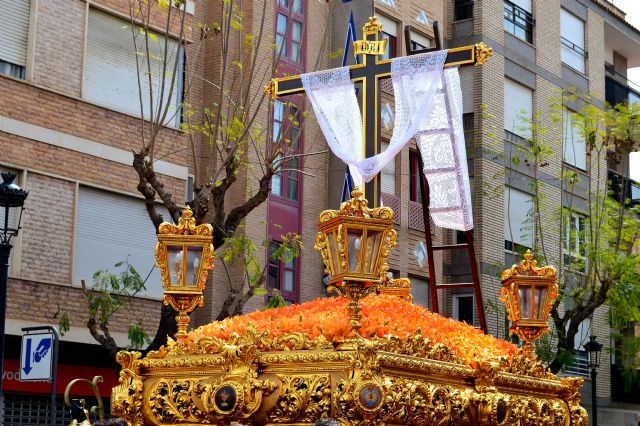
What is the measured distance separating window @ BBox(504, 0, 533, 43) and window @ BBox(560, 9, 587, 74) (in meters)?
1.86

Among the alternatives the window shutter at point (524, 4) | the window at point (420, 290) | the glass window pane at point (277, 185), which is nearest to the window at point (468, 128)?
the window at point (420, 290)

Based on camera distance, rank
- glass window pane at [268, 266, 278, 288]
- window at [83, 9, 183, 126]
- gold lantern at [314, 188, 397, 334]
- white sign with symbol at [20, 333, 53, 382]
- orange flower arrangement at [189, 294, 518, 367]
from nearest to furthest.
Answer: gold lantern at [314, 188, 397, 334], orange flower arrangement at [189, 294, 518, 367], white sign with symbol at [20, 333, 53, 382], window at [83, 9, 183, 126], glass window pane at [268, 266, 278, 288]

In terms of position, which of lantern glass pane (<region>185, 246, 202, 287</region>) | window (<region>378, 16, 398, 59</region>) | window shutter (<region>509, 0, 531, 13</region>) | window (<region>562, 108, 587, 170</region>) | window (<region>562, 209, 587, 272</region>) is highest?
window shutter (<region>509, 0, 531, 13</region>)

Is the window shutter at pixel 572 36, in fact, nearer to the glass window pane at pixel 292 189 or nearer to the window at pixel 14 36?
the glass window pane at pixel 292 189

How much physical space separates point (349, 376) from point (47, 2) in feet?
56.5

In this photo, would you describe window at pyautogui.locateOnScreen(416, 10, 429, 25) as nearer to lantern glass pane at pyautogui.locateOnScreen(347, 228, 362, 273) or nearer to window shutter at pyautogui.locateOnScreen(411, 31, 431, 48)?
window shutter at pyautogui.locateOnScreen(411, 31, 431, 48)

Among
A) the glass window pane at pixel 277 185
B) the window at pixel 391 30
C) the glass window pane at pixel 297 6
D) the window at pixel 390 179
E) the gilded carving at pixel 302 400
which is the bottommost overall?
the gilded carving at pixel 302 400

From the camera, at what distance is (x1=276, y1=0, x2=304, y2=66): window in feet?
92.6

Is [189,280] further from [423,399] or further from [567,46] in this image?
[567,46]

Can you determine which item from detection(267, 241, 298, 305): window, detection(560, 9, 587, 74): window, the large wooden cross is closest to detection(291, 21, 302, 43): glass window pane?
detection(267, 241, 298, 305): window

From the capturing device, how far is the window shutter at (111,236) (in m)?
23.0

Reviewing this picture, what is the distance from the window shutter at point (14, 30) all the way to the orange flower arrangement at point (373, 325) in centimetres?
1489

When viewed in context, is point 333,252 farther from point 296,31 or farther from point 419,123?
point 296,31

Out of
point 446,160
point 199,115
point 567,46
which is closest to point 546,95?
point 567,46
